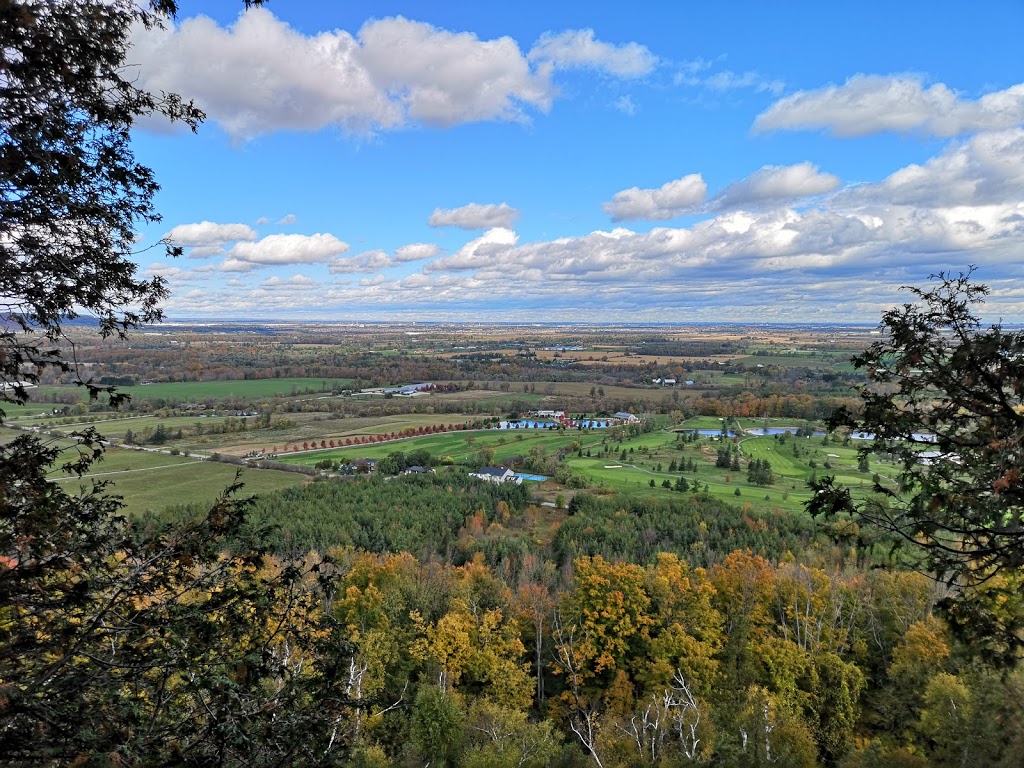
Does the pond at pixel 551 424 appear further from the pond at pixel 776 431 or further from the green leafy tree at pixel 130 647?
the green leafy tree at pixel 130 647

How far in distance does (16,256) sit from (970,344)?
1160 cm

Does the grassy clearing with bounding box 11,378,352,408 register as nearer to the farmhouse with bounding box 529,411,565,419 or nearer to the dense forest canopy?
the farmhouse with bounding box 529,411,565,419

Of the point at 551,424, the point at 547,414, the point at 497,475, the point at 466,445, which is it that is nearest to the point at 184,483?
the point at 497,475

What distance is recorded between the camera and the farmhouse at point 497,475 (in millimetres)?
72825

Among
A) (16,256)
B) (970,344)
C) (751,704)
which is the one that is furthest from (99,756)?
(751,704)

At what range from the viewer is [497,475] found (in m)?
77.1

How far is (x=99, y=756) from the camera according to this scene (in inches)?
192

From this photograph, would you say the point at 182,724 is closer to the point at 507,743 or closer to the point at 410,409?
the point at 507,743

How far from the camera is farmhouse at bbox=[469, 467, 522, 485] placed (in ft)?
239

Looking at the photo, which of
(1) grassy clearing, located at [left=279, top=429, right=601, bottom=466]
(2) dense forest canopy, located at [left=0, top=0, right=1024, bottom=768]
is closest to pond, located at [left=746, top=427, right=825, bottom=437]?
(2) dense forest canopy, located at [left=0, top=0, right=1024, bottom=768]

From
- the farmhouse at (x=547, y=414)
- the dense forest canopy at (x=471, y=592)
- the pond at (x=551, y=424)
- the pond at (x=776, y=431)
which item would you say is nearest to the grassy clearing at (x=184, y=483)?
the dense forest canopy at (x=471, y=592)

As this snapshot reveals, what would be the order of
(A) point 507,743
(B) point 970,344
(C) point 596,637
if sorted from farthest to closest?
(C) point 596,637 → (A) point 507,743 → (B) point 970,344

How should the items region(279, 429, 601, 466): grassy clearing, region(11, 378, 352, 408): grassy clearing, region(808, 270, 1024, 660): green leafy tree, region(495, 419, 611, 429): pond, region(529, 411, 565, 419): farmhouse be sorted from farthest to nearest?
region(529, 411, 565, 419): farmhouse
region(11, 378, 352, 408): grassy clearing
region(495, 419, 611, 429): pond
region(279, 429, 601, 466): grassy clearing
region(808, 270, 1024, 660): green leafy tree

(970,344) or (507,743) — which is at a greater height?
(970,344)
